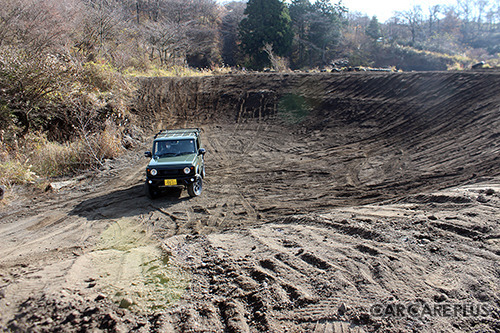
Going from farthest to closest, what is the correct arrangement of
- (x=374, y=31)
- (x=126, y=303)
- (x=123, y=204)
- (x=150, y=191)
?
(x=374, y=31), (x=150, y=191), (x=123, y=204), (x=126, y=303)

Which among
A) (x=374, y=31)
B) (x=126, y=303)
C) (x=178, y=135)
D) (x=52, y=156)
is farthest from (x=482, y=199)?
(x=374, y=31)

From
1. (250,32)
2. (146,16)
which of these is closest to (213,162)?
(250,32)

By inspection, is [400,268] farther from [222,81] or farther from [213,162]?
[222,81]

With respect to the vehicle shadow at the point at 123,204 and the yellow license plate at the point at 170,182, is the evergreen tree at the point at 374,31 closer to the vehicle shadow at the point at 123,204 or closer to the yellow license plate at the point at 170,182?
the vehicle shadow at the point at 123,204

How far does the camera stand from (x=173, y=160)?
427 inches

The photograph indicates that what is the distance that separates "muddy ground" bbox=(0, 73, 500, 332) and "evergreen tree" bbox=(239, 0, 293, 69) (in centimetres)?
2600

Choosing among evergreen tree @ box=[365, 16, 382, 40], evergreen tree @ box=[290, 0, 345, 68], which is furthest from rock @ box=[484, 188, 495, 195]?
evergreen tree @ box=[365, 16, 382, 40]

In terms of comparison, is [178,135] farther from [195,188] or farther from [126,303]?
[126,303]

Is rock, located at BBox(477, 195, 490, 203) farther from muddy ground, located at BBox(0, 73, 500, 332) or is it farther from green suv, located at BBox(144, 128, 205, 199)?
green suv, located at BBox(144, 128, 205, 199)

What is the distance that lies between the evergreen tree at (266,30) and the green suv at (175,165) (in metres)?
31.5

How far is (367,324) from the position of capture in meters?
4.12

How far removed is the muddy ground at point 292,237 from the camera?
441 cm

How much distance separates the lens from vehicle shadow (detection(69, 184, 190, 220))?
32.9 feet

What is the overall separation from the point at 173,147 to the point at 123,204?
7.74 feet
